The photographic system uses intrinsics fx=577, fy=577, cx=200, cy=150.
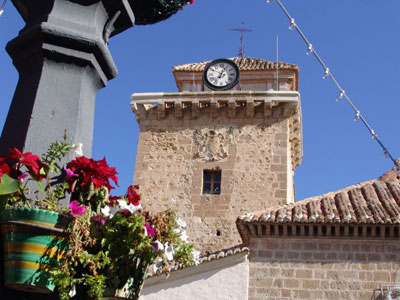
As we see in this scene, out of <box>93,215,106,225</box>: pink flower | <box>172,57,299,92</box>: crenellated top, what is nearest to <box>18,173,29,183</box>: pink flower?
<box>93,215,106,225</box>: pink flower

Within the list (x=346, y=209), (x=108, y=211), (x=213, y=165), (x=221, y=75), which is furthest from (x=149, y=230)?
(x=221, y=75)

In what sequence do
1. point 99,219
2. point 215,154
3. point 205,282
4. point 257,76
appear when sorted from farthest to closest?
1. point 257,76
2. point 215,154
3. point 205,282
4. point 99,219

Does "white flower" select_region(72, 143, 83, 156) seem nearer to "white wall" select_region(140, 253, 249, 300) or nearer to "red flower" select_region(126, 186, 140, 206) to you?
"red flower" select_region(126, 186, 140, 206)

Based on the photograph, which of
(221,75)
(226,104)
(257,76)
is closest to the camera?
(226,104)

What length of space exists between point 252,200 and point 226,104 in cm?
350

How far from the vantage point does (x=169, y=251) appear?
2.70 meters

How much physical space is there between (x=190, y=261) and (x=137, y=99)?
1775 cm

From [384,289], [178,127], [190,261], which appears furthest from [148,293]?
[190,261]

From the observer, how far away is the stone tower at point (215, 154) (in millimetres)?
18281

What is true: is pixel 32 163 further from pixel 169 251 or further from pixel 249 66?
pixel 249 66

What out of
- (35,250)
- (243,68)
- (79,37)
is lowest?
(35,250)

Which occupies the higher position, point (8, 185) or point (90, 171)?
point (90, 171)

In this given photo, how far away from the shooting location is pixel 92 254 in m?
2.44

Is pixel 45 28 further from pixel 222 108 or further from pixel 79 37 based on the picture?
pixel 222 108
